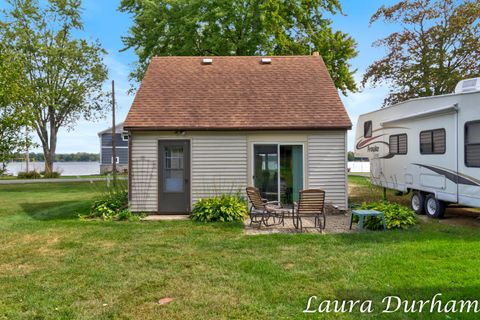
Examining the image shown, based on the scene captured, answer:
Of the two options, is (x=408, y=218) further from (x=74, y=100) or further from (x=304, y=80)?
(x=74, y=100)

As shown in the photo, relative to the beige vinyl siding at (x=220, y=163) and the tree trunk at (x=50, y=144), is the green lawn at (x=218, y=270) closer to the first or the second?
the beige vinyl siding at (x=220, y=163)

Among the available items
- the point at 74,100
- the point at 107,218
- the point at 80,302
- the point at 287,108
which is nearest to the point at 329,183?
the point at 287,108

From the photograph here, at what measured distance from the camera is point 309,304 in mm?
4051

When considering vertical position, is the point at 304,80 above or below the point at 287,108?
above

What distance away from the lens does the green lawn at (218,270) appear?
4.03 m

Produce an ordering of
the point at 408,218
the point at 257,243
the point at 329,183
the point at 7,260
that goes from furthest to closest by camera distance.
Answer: the point at 329,183 → the point at 408,218 → the point at 257,243 → the point at 7,260

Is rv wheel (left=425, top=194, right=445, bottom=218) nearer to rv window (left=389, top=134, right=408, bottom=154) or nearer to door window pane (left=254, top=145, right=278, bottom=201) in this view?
rv window (left=389, top=134, right=408, bottom=154)

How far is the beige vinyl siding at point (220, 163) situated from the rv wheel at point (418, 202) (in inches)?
212

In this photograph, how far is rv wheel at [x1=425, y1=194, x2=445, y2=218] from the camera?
31.3 feet

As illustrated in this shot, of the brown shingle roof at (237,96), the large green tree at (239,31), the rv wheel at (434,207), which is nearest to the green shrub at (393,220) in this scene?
the rv wheel at (434,207)

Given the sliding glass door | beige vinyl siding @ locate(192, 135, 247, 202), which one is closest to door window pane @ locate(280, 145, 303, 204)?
the sliding glass door

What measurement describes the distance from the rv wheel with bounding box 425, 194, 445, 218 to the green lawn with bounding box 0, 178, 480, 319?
1.47 metres

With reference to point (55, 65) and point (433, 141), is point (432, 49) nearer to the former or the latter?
point (433, 141)

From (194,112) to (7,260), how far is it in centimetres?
648
